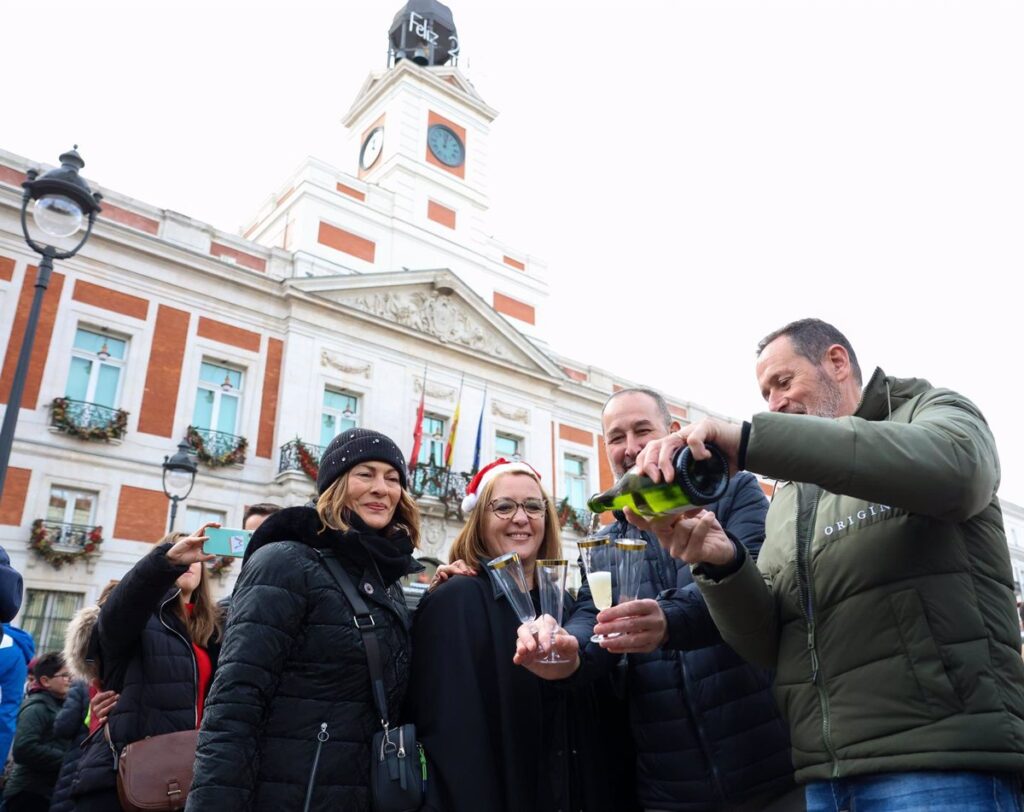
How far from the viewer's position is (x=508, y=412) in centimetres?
2114

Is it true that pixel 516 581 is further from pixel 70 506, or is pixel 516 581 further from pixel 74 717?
pixel 70 506

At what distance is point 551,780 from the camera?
2326mm

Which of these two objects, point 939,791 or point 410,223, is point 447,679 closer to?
point 939,791

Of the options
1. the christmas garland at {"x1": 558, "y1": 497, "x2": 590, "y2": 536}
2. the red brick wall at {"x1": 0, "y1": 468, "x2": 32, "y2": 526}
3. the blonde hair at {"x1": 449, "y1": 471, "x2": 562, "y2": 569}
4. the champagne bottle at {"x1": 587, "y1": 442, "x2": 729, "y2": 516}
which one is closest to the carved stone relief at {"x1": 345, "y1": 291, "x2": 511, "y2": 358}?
the christmas garland at {"x1": 558, "y1": 497, "x2": 590, "y2": 536}

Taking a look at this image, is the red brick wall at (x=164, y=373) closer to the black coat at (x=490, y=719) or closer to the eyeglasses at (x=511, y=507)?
the eyeglasses at (x=511, y=507)

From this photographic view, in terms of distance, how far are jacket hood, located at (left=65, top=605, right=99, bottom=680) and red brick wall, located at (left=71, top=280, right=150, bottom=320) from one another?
13651 mm

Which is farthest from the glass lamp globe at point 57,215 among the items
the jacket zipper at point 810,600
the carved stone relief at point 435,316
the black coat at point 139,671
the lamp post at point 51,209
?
the carved stone relief at point 435,316

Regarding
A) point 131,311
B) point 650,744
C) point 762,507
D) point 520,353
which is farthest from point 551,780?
point 520,353

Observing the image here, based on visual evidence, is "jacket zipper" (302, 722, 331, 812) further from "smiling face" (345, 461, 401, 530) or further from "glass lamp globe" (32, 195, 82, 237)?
"glass lamp globe" (32, 195, 82, 237)

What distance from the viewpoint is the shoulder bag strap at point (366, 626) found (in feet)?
7.68

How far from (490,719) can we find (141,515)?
47.4ft

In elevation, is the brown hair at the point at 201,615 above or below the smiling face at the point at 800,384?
below

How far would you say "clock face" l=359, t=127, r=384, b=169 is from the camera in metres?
24.4

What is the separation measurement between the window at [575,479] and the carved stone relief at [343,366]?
23.2 ft
